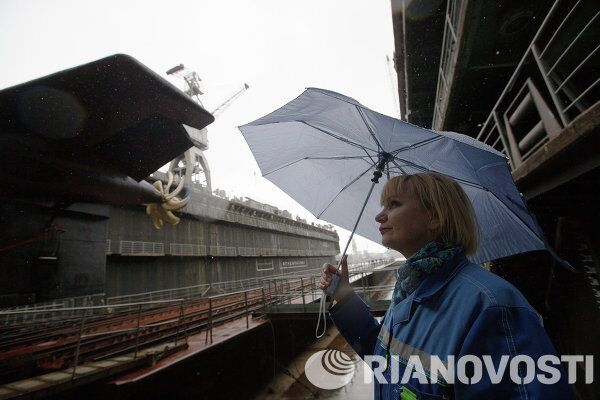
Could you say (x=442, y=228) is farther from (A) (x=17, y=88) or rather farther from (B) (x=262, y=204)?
(B) (x=262, y=204)

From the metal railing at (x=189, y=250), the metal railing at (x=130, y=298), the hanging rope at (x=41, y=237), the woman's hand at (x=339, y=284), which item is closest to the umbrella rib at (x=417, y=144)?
the woman's hand at (x=339, y=284)

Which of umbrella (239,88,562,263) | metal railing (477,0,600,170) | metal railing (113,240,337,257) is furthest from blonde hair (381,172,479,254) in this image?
metal railing (113,240,337,257)

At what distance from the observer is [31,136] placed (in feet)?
6.42

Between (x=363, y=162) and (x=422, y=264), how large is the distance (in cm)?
205

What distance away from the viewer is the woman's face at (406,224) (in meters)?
1.45

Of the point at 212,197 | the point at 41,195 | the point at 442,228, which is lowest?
the point at 442,228

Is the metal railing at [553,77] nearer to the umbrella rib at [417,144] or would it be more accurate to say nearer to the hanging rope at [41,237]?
the umbrella rib at [417,144]

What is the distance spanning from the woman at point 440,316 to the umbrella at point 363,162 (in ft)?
2.82

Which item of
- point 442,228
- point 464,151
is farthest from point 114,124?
point 464,151

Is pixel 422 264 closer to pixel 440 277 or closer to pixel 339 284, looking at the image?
pixel 440 277

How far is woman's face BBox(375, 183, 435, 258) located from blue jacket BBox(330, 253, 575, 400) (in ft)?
0.81

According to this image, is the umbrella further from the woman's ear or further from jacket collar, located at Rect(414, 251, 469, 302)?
jacket collar, located at Rect(414, 251, 469, 302)

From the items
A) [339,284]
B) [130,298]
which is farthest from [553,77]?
[130,298]

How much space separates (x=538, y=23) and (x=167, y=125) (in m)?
6.81
